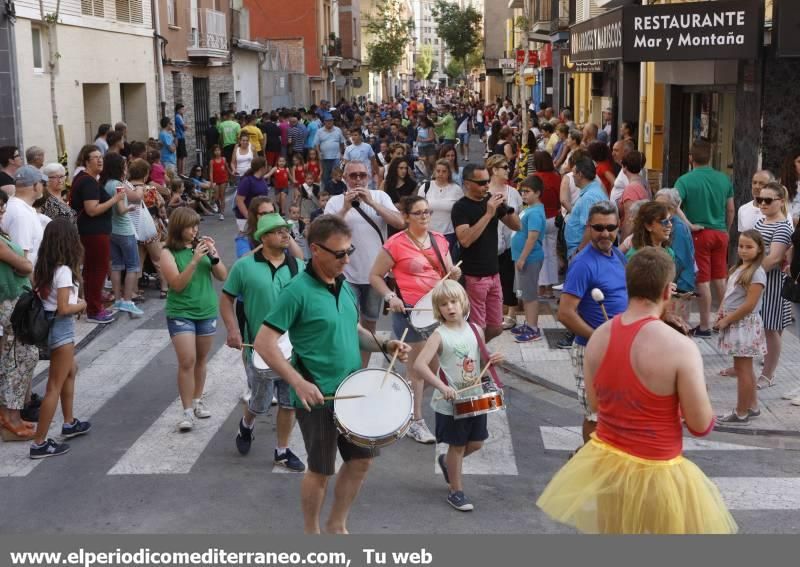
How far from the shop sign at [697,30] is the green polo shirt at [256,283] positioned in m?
6.94

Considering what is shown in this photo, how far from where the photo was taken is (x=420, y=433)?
8.19 meters

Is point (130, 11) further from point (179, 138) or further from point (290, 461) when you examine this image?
point (290, 461)

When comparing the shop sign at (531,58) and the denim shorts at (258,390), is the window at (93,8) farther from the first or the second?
the denim shorts at (258,390)

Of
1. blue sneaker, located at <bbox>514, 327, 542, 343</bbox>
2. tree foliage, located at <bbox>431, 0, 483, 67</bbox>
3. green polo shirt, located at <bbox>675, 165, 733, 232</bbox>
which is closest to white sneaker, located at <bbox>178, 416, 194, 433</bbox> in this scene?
blue sneaker, located at <bbox>514, 327, 542, 343</bbox>

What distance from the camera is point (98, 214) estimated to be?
12148 mm

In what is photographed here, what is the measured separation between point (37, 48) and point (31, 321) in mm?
13282

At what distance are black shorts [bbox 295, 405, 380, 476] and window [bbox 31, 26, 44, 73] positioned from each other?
612 inches

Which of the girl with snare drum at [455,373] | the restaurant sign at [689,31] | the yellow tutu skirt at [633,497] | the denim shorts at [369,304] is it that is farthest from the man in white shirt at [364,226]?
the restaurant sign at [689,31]

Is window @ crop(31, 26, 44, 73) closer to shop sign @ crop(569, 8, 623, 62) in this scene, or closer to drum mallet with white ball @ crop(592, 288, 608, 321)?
shop sign @ crop(569, 8, 623, 62)

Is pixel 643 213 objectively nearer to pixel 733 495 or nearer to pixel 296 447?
pixel 733 495

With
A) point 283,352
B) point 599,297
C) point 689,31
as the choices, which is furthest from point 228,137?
point 599,297

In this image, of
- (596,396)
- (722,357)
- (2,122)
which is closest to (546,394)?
(722,357)

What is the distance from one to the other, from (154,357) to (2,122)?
8059 millimetres

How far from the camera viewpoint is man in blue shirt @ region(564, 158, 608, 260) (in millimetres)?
10641
